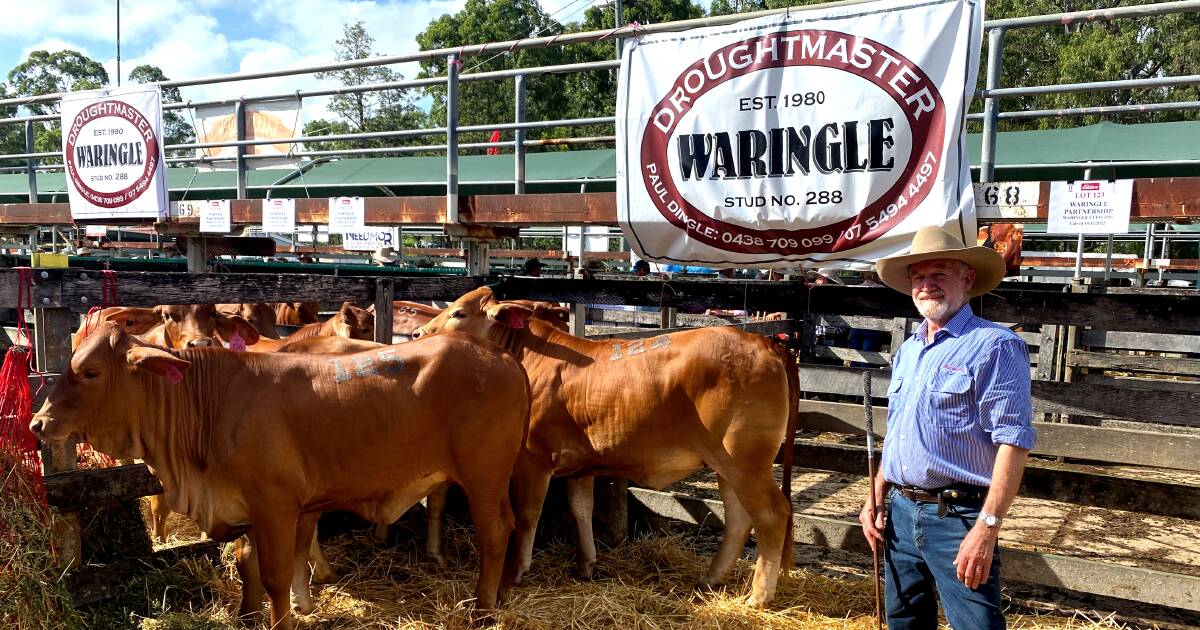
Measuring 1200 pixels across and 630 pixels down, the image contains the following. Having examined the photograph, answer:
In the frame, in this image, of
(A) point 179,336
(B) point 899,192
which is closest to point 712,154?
(B) point 899,192

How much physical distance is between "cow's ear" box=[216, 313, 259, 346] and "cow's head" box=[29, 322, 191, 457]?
2.26 meters

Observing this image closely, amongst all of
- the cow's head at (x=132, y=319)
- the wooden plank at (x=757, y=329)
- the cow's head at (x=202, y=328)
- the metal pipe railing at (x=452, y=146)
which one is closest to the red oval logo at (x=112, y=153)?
the cow's head at (x=132, y=319)

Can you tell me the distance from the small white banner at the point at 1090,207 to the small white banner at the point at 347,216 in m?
4.64

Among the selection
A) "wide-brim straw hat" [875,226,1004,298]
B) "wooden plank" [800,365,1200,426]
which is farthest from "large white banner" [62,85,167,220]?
"wide-brim straw hat" [875,226,1004,298]

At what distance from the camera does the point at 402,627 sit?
457 cm

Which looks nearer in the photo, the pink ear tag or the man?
the man

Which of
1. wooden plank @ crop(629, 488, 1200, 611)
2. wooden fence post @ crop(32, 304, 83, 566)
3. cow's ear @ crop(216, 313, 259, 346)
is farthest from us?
cow's ear @ crop(216, 313, 259, 346)

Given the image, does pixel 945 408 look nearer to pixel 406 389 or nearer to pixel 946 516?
pixel 946 516

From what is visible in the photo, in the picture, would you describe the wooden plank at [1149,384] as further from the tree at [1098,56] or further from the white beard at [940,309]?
the tree at [1098,56]

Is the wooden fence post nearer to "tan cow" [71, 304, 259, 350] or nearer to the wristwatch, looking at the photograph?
"tan cow" [71, 304, 259, 350]

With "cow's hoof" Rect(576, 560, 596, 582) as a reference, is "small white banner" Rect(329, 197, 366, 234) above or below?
above

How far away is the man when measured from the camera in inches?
116

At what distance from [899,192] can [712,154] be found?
1.02 m

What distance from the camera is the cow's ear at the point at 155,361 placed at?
381 centimetres
